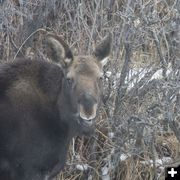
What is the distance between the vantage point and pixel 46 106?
21.9ft

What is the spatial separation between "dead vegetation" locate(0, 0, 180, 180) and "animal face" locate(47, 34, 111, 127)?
99 cm

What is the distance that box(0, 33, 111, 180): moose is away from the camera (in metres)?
6.32

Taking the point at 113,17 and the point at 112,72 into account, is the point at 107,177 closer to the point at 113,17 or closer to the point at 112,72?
the point at 112,72

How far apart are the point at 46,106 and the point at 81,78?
0.64m

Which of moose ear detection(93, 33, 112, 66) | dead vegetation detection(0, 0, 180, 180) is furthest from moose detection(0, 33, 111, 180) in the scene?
dead vegetation detection(0, 0, 180, 180)

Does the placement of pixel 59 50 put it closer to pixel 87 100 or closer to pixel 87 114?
pixel 87 100

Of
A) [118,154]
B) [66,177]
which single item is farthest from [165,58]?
[66,177]

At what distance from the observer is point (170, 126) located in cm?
750

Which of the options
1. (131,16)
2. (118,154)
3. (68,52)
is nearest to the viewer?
(68,52)

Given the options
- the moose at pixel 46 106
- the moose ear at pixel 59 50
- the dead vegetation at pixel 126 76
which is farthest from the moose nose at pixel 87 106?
the dead vegetation at pixel 126 76

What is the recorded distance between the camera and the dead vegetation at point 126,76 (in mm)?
7438

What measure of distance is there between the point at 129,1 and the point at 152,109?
1.41m

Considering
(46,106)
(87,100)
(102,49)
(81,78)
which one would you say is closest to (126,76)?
(102,49)

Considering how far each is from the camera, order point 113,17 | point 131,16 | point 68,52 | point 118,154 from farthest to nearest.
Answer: point 113,17 < point 118,154 < point 131,16 < point 68,52
